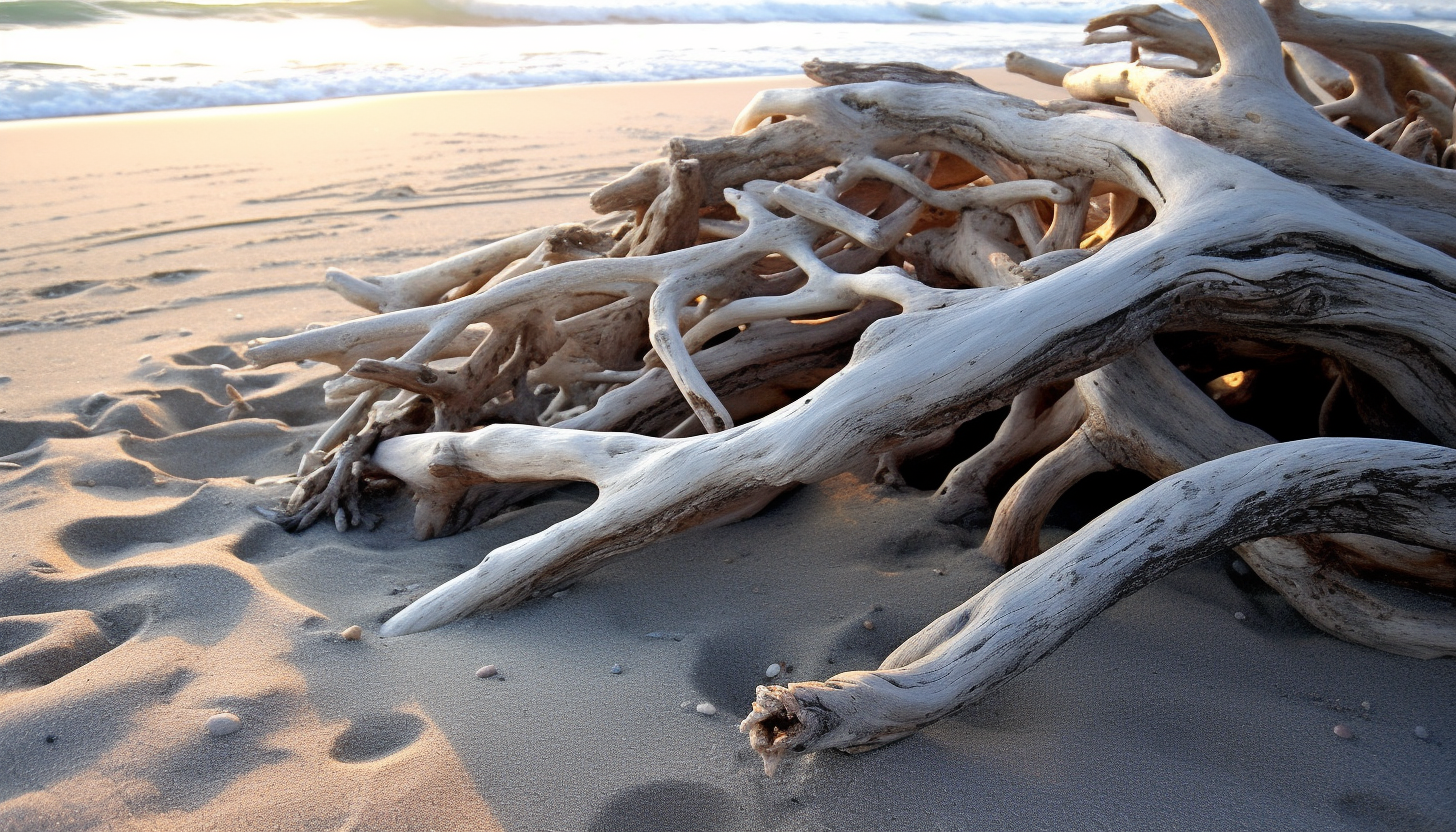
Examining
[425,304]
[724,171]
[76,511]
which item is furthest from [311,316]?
[724,171]

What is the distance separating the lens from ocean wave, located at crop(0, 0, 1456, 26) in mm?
19047

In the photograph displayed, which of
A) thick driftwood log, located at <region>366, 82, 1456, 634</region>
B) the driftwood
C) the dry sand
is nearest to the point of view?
the dry sand

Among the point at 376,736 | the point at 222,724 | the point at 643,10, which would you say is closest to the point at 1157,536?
the point at 376,736

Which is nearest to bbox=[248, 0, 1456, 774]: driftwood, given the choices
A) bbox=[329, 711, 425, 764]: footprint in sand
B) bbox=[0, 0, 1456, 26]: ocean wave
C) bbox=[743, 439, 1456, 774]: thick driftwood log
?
bbox=[743, 439, 1456, 774]: thick driftwood log

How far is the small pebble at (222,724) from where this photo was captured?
1965mm

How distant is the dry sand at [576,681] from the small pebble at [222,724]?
1 cm

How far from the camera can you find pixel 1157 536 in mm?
1899

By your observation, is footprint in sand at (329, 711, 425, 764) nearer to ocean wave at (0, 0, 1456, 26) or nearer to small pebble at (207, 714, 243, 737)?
small pebble at (207, 714, 243, 737)

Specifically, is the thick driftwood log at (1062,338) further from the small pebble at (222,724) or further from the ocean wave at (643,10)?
the ocean wave at (643,10)

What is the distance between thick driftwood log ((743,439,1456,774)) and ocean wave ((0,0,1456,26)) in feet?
65.0

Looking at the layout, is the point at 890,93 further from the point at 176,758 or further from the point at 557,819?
the point at 176,758

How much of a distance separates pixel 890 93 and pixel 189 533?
101 inches

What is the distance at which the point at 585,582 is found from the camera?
2592 mm

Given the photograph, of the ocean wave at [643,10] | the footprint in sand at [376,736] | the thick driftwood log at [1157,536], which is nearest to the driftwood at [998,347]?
the thick driftwood log at [1157,536]
